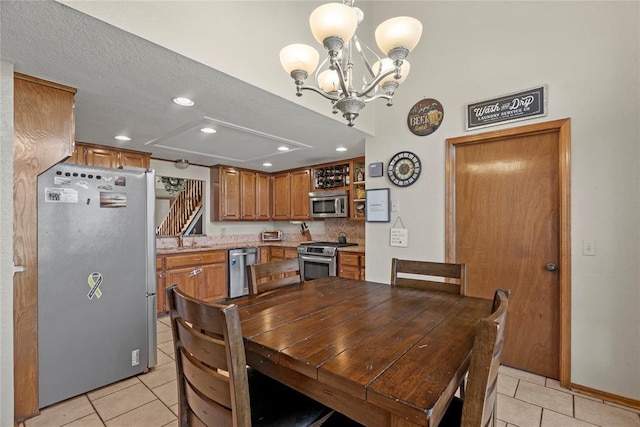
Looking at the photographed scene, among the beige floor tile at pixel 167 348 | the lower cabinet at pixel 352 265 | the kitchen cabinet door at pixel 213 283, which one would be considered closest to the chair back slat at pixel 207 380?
the beige floor tile at pixel 167 348

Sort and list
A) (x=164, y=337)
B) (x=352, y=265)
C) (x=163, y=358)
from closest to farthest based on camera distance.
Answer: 1. (x=163, y=358)
2. (x=164, y=337)
3. (x=352, y=265)

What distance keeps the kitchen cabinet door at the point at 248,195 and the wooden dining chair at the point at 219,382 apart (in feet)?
13.1

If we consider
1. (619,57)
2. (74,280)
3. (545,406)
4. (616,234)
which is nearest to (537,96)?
(619,57)

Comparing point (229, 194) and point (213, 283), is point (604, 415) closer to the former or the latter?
point (213, 283)

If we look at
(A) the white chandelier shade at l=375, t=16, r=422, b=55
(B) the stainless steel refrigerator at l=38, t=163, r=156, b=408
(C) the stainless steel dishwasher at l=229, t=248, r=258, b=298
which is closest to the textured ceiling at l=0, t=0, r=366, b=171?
(B) the stainless steel refrigerator at l=38, t=163, r=156, b=408

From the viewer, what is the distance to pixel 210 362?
1.01m

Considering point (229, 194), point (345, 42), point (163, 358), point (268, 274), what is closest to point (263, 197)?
point (229, 194)

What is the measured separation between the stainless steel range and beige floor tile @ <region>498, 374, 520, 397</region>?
7.11 ft

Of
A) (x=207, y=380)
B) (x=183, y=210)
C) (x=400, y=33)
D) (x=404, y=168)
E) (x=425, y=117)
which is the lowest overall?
(x=207, y=380)

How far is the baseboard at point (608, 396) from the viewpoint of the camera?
6.48 feet

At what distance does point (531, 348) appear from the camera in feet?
7.93

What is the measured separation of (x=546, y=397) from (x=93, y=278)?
11.1 ft

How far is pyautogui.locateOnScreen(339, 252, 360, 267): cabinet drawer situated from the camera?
3.85m

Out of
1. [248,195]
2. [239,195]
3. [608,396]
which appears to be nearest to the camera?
[608,396]
